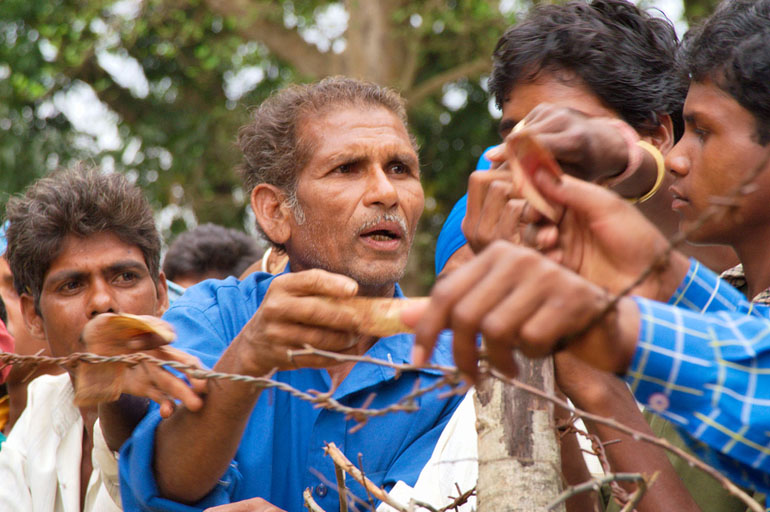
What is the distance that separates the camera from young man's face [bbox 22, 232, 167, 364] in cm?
300

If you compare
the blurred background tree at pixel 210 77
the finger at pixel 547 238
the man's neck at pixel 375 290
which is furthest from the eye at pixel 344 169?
the blurred background tree at pixel 210 77

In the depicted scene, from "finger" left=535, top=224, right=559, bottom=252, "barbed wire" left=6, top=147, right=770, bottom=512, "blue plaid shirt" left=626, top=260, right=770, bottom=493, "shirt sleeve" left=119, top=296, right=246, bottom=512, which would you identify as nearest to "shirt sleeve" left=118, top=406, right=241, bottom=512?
"shirt sleeve" left=119, top=296, right=246, bottom=512

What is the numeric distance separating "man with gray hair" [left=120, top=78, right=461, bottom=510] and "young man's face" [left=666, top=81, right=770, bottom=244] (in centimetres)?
74

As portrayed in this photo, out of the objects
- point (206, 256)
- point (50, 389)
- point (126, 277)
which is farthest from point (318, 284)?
point (206, 256)

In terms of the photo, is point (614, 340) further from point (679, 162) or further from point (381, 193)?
point (381, 193)

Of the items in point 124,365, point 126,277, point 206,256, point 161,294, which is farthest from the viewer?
point 206,256

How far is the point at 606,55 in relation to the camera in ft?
8.99

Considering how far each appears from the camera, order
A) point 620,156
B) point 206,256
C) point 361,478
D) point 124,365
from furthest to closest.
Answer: point 206,256 < point 124,365 < point 361,478 < point 620,156

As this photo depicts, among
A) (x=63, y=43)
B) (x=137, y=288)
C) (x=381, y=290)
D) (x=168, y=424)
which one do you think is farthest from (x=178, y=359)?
(x=63, y=43)

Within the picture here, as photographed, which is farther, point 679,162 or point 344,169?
point 344,169

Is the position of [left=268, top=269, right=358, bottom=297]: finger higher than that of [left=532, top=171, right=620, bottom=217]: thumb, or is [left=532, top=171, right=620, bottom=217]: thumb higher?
[left=532, top=171, right=620, bottom=217]: thumb

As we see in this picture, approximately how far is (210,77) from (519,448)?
9.54 metres

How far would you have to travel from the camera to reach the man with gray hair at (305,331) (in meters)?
1.87

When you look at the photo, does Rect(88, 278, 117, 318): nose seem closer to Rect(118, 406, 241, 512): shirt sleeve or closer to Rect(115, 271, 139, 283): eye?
Rect(115, 271, 139, 283): eye
